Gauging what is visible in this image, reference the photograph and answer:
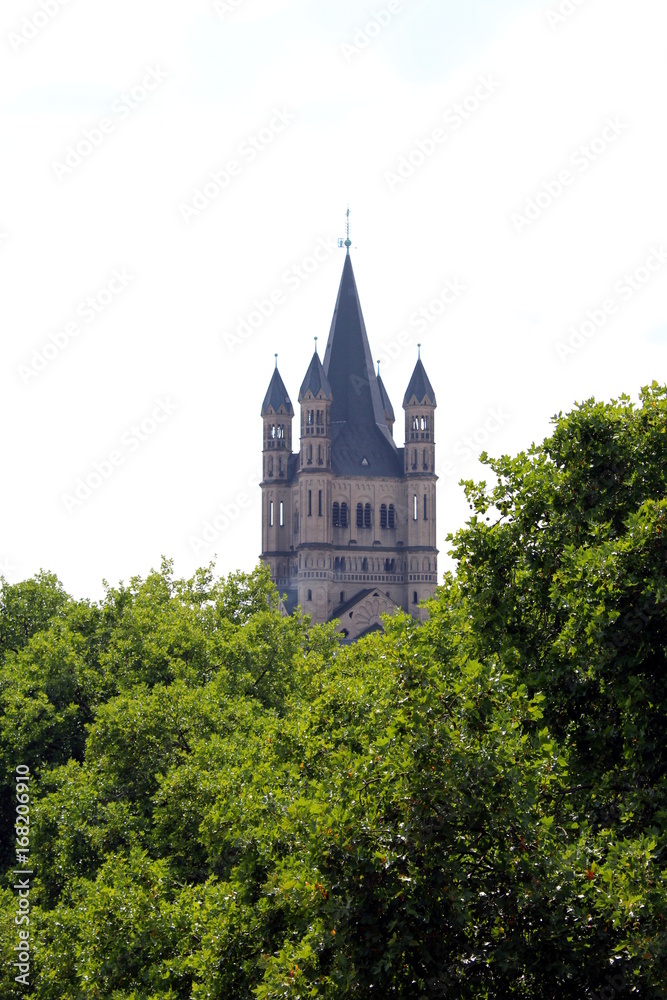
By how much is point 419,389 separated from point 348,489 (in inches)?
432

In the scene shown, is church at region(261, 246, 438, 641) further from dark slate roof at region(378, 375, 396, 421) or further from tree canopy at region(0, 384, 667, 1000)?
tree canopy at region(0, 384, 667, 1000)

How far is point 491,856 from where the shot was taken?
1536 cm

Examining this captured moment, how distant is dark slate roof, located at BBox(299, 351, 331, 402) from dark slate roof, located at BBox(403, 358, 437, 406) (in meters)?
7.61

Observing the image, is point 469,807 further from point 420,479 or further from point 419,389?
point 419,389

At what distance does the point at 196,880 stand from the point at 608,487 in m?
11.8

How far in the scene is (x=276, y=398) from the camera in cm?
12025

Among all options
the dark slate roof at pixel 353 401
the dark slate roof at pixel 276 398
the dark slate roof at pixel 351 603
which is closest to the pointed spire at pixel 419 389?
the dark slate roof at pixel 353 401

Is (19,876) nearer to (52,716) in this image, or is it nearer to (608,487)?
(52,716)

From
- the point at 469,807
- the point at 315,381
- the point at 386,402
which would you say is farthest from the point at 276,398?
the point at 469,807

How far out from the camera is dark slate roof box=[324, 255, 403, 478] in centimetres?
11756

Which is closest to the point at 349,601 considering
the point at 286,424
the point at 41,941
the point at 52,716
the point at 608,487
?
the point at 286,424

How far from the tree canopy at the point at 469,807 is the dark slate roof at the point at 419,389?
9425cm

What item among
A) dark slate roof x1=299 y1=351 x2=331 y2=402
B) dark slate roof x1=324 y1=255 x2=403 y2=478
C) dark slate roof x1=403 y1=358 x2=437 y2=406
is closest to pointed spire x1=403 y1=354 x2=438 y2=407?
dark slate roof x1=403 y1=358 x2=437 y2=406

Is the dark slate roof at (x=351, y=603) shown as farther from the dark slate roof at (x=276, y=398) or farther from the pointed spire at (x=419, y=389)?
the dark slate roof at (x=276, y=398)
